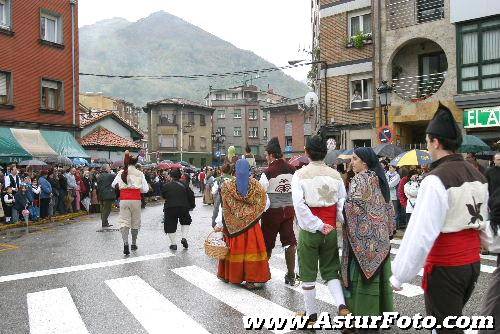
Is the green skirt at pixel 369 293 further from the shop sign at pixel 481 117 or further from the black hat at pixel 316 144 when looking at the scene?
the shop sign at pixel 481 117

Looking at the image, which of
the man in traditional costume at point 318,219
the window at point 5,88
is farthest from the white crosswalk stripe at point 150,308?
the window at point 5,88

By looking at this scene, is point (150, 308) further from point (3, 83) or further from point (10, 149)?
point (3, 83)

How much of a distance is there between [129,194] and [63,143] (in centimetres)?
1782

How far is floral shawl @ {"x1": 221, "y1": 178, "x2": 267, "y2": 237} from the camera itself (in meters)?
6.98

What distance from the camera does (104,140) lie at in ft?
119

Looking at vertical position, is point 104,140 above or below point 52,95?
below

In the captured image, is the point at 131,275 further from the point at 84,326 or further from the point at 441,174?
the point at 441,174

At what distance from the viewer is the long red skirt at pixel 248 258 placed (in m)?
6.88

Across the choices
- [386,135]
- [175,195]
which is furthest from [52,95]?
[175,195]

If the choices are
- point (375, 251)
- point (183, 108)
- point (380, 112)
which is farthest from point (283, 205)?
point (183, 108)

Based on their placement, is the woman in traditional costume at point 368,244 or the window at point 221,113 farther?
the window at point 221,113

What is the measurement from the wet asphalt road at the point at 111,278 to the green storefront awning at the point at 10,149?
10445mm

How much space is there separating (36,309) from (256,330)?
2905 millimetres

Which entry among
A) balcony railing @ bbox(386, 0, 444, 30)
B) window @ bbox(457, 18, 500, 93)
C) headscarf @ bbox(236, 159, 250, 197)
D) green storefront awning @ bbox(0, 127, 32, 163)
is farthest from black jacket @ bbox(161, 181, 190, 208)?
balcony railing @ bbox(386, 0, 444, 30)
